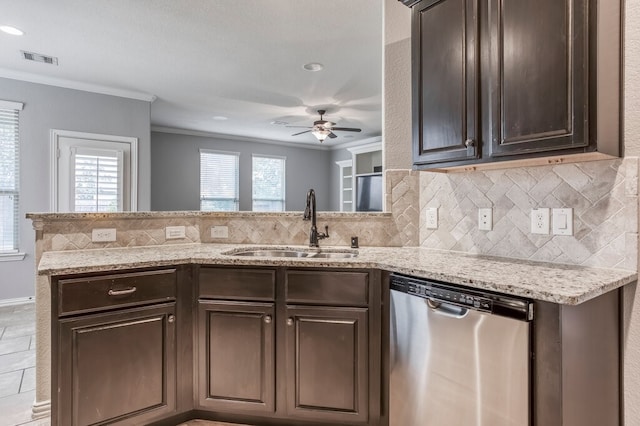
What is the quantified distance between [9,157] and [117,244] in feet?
10.4

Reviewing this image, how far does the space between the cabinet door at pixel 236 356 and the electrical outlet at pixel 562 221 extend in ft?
4.63

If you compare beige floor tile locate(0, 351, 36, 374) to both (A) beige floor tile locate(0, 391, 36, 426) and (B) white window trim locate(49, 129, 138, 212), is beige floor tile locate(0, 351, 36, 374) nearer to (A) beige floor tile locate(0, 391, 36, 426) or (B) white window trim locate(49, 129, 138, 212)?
(A) beige floor tile locate(0, 391, 36, 426)

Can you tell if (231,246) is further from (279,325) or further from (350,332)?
(350,332)

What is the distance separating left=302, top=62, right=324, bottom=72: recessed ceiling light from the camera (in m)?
3.84

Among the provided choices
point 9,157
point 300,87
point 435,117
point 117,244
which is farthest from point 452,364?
point 9,157

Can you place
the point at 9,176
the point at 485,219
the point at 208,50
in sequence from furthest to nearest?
the point at 9,176 → the point at 208,50 → the point at 485,219

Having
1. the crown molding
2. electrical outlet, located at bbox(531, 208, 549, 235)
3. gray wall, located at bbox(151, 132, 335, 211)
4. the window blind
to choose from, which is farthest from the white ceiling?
electrical outlet, located at bbox(531, 208, 549, 235)

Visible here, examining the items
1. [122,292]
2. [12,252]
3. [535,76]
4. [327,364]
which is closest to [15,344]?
[12,252]

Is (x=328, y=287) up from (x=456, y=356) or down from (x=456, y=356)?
up

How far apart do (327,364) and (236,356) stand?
482 millimetres

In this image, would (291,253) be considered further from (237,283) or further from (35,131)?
(35,131)

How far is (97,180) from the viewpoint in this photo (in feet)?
15.1

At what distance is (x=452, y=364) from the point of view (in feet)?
4.72

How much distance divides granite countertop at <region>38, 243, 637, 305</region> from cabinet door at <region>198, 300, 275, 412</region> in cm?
26
